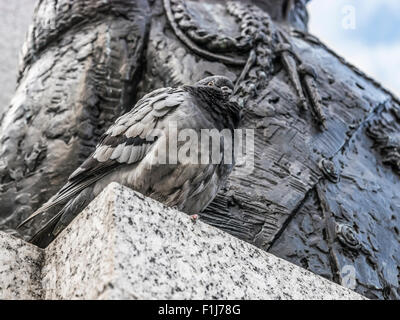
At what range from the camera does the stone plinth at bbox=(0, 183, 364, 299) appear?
226cm

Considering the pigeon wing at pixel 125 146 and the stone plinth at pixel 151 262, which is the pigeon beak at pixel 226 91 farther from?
the stone plinth at pixel 151 262

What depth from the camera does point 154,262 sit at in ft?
7.70

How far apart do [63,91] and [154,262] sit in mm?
2271

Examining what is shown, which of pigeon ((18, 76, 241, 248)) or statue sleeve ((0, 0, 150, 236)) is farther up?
pigeon ((18, 76, 241, 248))

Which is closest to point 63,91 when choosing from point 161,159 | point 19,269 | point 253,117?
point 253,117

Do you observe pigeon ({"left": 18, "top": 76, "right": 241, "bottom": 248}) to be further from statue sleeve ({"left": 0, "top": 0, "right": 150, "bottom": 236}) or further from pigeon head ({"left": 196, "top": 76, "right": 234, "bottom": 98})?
statue sleeve ({"left": 0, "top": 0, "right": 150, "bottom": 236})

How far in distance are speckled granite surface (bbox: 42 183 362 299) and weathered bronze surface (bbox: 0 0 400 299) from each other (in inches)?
35.3

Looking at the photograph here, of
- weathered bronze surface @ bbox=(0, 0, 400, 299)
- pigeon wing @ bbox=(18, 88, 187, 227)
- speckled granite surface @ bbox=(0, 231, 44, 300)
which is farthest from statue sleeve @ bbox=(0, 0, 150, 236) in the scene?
speckled granite surface @ bbox=(0, 231, 44, 300)

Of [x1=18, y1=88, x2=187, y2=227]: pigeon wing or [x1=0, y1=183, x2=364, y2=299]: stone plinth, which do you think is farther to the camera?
[x1=18, y1=88, x2=187, y2=227]: pigeon wing

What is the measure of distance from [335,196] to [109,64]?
1.73 m

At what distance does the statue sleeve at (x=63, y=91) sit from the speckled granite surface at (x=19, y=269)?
1048 millimetres

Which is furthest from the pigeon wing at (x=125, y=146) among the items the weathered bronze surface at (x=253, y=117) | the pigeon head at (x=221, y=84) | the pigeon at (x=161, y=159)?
the weathered bronze surface at (x=253, y=117)
